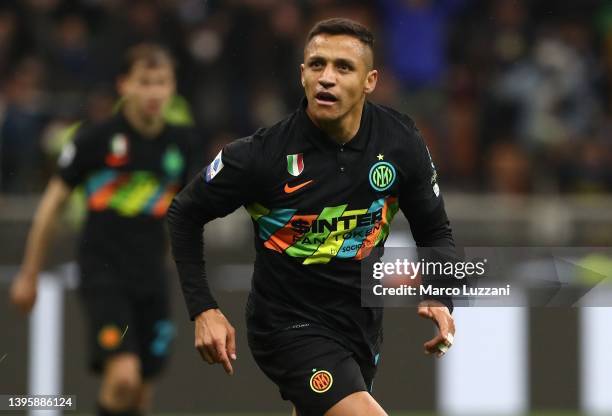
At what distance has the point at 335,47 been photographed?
5449 mm

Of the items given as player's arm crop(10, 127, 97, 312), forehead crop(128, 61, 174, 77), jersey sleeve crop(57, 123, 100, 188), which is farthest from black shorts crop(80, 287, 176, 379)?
forehead crop(128, 61, 174, 77)

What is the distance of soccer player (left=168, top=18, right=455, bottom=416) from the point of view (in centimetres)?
545

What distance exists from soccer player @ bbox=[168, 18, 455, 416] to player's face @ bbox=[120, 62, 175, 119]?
2033 millimetres

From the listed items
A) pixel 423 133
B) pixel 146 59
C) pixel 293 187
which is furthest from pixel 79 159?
pixel 423 133

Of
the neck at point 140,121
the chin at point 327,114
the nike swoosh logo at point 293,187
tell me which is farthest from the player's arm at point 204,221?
the neck at point 140,121

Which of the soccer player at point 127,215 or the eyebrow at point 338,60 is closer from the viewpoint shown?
the eyebrow at point 338,60

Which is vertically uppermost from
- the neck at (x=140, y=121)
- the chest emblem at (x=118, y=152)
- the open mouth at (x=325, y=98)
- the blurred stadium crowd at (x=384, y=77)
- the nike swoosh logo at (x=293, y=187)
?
the blurred stadium crowd at (x=384, y=77)

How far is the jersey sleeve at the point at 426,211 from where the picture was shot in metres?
5.64

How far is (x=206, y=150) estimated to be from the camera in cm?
954

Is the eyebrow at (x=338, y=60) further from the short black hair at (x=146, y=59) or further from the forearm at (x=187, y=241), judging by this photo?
the short black hair at (x=146, y=59)

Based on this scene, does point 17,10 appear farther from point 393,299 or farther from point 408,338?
point 393,299

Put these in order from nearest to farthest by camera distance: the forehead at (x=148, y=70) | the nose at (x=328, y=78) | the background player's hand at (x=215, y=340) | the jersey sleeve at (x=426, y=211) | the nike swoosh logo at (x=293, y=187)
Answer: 1. the background player's hand at (x=215, y=340)
2. the nose at (x=328, y=78)
3. the nike swoosh logo at (x=293, y=187)
4. the jersey sleeve at (x=426, y=211)
5. the forehead at (x=148, y=70)

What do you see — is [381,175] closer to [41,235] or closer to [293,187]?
[293,187]

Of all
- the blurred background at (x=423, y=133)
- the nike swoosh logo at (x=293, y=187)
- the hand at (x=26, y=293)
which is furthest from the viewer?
the blurred background at (x=423, y=133)
